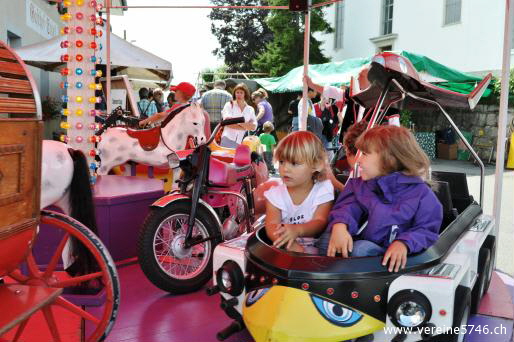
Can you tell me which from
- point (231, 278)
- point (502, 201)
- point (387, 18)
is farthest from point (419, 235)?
point (387, 18)

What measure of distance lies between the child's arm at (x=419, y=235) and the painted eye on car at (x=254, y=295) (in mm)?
495

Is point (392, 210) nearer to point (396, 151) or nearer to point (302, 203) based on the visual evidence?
point (396, 151)

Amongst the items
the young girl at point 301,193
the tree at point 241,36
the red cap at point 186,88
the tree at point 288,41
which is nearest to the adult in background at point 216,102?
the red cap at point 186,88

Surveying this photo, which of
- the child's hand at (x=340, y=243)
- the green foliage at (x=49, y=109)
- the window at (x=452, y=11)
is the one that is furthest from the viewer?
the window at (x=452, y=11)

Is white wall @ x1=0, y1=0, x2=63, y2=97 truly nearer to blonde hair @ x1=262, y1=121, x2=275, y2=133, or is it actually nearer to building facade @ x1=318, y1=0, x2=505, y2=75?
blonde hair @ x1=262, y1=121, x2=275, y2=133

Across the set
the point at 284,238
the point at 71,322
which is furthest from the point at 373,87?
the point at 71,322

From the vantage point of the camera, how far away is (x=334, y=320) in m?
2.00

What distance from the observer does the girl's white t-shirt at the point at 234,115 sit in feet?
24.7

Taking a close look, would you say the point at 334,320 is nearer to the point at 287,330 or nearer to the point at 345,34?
the point at 287,330

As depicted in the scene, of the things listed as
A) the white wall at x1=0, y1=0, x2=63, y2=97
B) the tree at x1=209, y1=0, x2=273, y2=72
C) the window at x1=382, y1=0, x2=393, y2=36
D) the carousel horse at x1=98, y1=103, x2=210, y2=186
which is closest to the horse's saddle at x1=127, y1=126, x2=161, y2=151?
the carousel horse at x1=98, y1=103, x2=210, y2=186

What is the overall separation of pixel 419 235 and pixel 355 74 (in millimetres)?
10638

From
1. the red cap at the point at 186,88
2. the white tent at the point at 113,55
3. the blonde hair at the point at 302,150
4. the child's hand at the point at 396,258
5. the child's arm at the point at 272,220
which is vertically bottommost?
the child's hand at the point at 396,258

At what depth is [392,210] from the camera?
242 cm

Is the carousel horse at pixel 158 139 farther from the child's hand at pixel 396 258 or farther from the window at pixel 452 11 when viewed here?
the window at pixel 452 11
